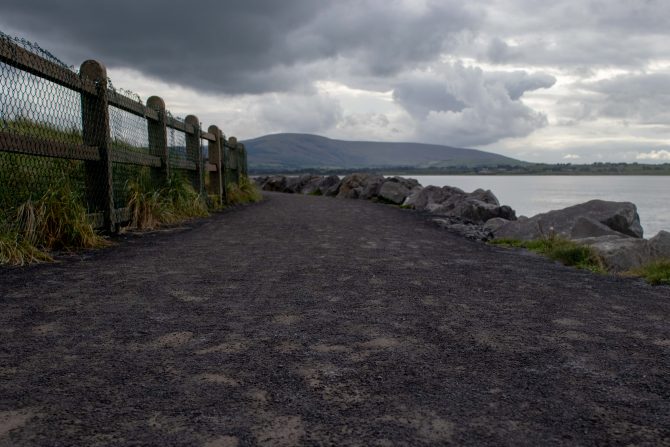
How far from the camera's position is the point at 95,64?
7336 mm

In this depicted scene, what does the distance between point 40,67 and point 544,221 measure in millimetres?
7199

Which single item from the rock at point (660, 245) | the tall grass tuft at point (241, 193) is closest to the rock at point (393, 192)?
the tall grass tuft at point (241, 193)

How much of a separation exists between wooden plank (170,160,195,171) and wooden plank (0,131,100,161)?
334 cm

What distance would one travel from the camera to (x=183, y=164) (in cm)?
1116

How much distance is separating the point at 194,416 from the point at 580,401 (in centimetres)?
144

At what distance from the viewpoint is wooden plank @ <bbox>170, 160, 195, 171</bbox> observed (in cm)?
1055

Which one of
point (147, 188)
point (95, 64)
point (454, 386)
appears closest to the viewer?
point (454, 386)

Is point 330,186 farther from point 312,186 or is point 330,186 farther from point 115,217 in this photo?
point 115,217

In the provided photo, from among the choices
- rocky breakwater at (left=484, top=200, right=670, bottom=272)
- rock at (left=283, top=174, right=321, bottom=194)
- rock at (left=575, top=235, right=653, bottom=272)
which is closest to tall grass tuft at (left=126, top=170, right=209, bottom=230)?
rocky breakwater at (left=484, top=200, right=670, bottom=272)

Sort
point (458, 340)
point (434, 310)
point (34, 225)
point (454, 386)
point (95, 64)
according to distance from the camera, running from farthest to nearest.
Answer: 1. point (95, 64)
2. point (34, 225)
3. point (434, 310)
4. point (458, 340)
5. point (454, 386)

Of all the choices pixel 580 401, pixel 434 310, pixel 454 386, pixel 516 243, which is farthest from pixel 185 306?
pixel 516 243

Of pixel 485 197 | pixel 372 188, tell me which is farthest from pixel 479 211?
pixel 372 188

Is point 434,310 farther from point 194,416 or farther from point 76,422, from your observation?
point 76,422

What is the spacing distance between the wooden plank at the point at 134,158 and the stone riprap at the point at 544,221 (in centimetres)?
514
